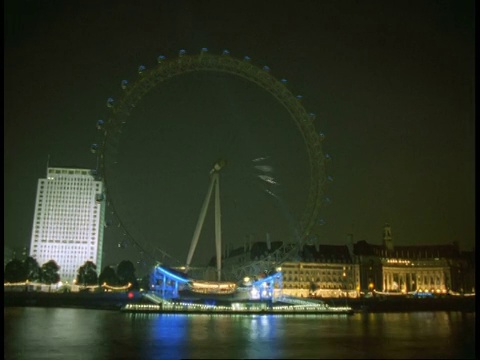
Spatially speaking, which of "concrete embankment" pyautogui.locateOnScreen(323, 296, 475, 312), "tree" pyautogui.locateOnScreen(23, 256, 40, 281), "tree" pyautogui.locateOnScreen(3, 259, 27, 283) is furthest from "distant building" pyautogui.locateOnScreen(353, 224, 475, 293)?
"tree" pyautogui.locateOnScreen(3, 259, 27, 283)

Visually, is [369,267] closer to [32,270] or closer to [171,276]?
[171,276]

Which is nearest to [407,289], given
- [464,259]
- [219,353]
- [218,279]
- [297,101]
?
[464,259]

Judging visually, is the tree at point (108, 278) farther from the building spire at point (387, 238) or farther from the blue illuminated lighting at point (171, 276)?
the building spire at point (387, 238)

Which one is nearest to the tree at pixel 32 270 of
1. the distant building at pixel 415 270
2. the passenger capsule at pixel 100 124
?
the passenger capsule at pixel 100 124

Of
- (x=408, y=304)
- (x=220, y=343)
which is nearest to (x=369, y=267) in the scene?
(x=408, y=304)

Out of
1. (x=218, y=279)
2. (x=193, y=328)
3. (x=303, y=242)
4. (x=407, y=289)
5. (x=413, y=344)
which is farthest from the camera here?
(x=407, y=289)

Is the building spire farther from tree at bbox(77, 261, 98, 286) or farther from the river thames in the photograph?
the river thames

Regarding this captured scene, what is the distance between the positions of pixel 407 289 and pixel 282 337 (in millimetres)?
63490

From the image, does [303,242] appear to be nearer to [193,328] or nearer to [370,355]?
[193,328]

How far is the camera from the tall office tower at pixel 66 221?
80.9 meters

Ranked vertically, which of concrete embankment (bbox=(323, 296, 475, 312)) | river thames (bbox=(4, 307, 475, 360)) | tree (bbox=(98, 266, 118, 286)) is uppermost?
tree (bbox=(98, 266, 118, 286))

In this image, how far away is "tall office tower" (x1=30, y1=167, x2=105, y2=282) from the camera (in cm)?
8094

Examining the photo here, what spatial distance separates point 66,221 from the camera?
3233 inches

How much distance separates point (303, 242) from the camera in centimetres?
3634
